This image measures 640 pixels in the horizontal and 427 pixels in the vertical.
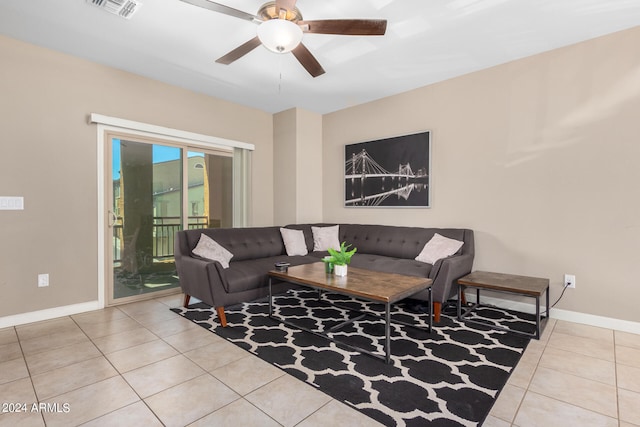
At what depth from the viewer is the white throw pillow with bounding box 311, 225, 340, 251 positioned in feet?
14.9

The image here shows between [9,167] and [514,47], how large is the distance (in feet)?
16.2

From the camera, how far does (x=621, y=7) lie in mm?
2518

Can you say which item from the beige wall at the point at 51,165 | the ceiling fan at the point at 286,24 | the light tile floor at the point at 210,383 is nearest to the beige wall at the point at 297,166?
the beige wall at the point at 51,165

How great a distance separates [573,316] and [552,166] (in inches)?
57.7

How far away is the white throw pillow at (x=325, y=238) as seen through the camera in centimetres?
454

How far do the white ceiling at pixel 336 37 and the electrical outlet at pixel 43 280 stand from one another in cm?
226

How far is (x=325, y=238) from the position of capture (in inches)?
180

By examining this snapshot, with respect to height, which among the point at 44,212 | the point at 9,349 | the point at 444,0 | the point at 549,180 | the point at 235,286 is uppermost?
the point at 444,0

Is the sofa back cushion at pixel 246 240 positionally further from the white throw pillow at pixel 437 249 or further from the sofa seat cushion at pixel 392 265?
the white throw pillow at pixel 437 249

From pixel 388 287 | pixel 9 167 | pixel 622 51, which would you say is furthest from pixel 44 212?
pixel 622 51

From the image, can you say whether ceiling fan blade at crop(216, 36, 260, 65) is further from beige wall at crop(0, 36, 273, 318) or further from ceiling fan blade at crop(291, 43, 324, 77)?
beige wall at crop(0, 36, 273, 318)

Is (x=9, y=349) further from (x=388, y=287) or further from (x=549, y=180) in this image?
(x=549, y=180)

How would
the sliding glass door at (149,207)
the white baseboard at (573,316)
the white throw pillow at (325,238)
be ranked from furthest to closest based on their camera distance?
the white throw pillow at (325,238)
the sliding glass door at (149,207)
the white baseboard at (573,316)

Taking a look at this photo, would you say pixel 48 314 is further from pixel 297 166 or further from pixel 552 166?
pixel 552 166
